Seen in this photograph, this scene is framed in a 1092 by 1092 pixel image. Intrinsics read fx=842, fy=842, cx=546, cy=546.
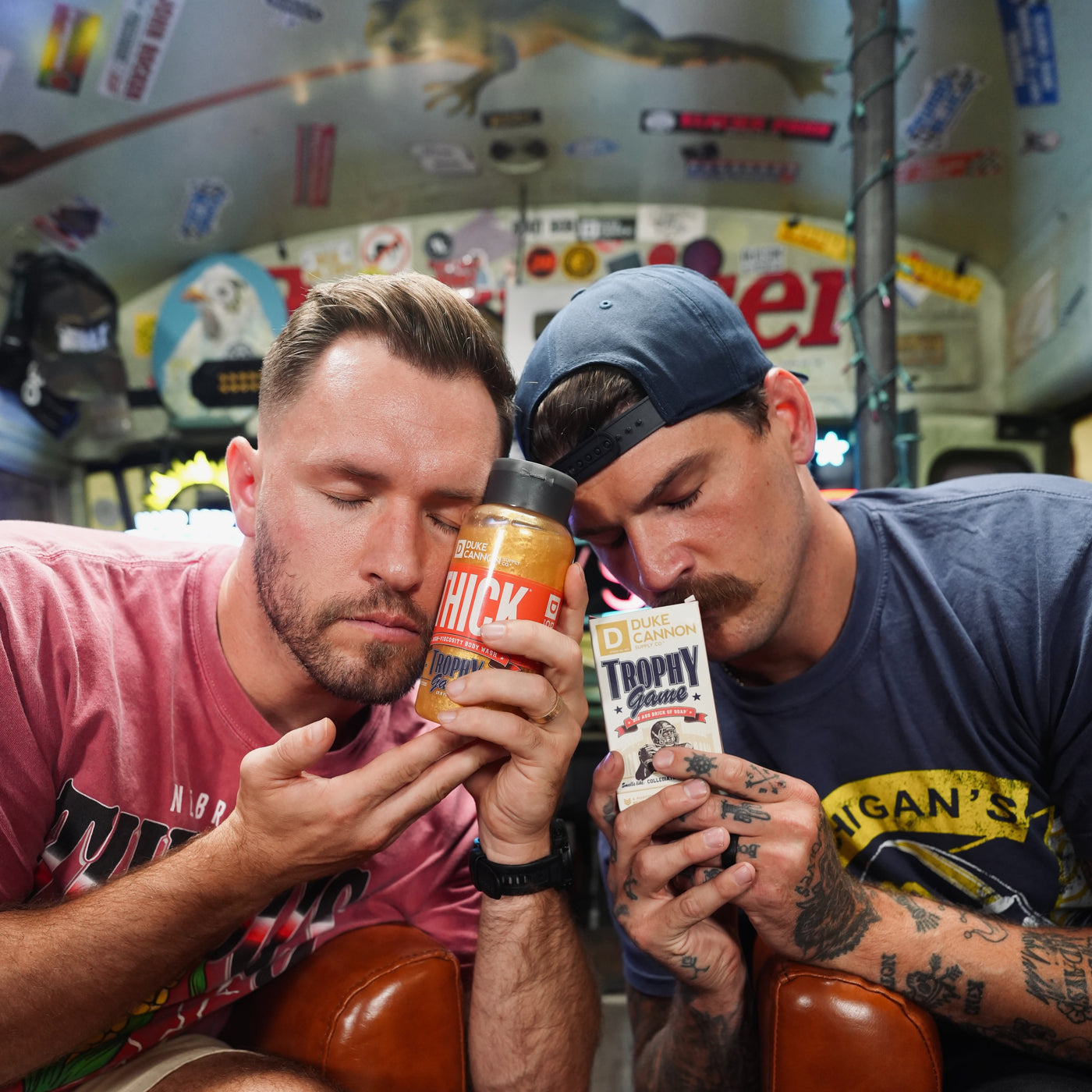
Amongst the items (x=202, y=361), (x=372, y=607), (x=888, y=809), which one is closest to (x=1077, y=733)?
(x=888, y=809)

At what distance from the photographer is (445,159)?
15.6 feet

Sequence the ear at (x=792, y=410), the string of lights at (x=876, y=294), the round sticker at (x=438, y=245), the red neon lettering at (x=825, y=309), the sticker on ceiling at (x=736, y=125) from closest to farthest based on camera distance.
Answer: the ear at (x=792, y=410)
the string of lights at (x=876, y=294)
the sticker on ceiling at (x=736, y=125)
the red neon lettering at (x=825, y=309)
the round sticker at (x=438, y=245)

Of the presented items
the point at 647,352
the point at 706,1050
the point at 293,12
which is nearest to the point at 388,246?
the point at 293,12

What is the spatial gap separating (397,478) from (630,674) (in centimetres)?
47

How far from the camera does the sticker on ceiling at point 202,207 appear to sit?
471 centimetres

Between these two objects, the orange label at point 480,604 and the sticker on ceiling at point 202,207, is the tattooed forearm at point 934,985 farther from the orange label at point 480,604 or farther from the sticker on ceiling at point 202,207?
the sticker on ceiling at point 202,207

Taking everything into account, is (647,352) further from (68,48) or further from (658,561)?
(68,48)

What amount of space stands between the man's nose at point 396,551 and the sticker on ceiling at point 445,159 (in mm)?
3989

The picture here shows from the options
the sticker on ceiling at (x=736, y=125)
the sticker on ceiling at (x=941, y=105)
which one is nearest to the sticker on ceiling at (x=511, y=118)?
the sticker on ceiling at (x=736, y=125)

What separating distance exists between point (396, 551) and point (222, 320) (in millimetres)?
4666

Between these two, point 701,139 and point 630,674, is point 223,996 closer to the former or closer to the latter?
point 630,674

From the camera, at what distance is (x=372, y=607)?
128 centimetres

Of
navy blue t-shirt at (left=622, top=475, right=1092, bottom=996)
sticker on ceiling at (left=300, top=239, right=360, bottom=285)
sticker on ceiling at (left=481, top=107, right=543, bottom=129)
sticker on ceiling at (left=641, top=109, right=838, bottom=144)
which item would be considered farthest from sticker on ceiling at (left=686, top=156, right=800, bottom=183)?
navy blue t-shirt at (left=622, top=475, right=1092, bottom=996)

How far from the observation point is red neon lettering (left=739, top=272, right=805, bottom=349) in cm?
515
